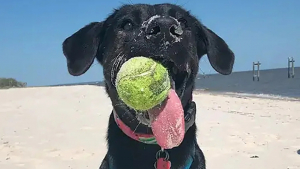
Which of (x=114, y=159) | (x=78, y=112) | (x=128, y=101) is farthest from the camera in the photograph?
(x=78, y=112)

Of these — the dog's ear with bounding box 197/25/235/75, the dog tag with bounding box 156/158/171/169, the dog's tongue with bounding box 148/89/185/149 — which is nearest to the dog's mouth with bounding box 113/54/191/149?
the dog's tongue with bounding box 148/89/185/149

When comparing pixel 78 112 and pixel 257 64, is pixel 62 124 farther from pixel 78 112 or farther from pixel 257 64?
pixel 257 64

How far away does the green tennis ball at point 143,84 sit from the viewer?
242 centimetres

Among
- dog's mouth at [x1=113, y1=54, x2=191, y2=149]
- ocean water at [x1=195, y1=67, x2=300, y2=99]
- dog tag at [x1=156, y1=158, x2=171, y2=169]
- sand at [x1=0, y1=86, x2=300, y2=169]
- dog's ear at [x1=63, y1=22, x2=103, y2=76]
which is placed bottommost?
ocean water at [x1=195, y1=67, x2=300, y2=99]

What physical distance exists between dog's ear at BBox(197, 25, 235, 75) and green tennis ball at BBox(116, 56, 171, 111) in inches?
46.0

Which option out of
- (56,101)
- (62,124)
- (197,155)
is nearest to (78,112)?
(62,124)

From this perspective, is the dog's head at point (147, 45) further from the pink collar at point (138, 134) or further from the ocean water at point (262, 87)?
the ocean water at point (262, 87)

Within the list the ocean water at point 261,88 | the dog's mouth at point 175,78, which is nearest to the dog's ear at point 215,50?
the dog's mouth at point 175,78

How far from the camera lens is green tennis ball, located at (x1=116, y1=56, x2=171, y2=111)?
7.93 feet

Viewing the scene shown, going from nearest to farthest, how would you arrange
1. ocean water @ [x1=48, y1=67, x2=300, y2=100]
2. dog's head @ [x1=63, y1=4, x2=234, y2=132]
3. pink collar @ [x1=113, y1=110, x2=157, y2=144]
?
dog's head @ [x1=63, y1=4, x2=234, y2=132] < pink collar @ [x1=113, y1=110, x2=157, y2=144] < ocean water @ [x1=48, y1=67, x2=300, y2=100]

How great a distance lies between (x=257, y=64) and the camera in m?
53.5

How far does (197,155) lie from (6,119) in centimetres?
763

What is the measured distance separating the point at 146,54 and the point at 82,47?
91cm

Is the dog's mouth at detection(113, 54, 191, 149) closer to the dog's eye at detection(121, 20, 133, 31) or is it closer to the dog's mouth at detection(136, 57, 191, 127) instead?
the dog's mouth at detection(136, 57, 191, 127)
